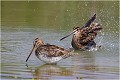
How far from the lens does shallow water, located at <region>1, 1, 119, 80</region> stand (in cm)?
1228

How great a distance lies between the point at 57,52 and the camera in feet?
43.9

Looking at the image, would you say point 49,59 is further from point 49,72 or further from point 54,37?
point 54,37

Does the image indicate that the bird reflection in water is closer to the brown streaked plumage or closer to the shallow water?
the shallow water

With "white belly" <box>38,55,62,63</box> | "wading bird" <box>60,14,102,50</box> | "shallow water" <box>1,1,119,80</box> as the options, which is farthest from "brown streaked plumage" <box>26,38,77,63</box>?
"wading bird" <box>60,14,102,50</box>

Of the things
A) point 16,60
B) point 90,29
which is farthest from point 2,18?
point 16,60

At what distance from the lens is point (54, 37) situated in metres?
17.1

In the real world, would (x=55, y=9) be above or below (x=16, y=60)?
above

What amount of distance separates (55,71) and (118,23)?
28.6 feet

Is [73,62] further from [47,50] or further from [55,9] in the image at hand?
[55,9]

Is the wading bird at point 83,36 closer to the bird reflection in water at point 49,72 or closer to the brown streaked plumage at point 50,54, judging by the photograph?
the brown streaked plumage at point 50,54

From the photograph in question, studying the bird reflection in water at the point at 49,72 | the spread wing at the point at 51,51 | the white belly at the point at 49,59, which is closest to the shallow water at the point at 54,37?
the bird reflection in water at the point at 49,72

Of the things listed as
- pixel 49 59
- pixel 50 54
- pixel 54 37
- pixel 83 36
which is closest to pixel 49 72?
pixel 49 59

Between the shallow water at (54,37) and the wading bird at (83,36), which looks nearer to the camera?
the shallow water at (54,37)

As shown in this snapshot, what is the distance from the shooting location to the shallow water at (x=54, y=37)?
12.3 meters
